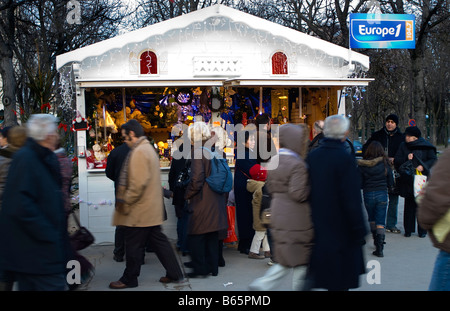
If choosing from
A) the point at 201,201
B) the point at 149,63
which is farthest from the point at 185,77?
the point at 201,201

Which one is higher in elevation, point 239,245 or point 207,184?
point 207,184

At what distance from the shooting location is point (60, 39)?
64.2 ft

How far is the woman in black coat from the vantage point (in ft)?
30.2

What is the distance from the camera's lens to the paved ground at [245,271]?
642 cm

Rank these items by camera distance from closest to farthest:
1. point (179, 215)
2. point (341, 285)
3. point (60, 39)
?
point (341, 285)
point (179, 215)
point (60, 39)

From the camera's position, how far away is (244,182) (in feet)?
26.0

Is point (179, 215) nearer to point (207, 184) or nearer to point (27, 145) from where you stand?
point (207, 184)

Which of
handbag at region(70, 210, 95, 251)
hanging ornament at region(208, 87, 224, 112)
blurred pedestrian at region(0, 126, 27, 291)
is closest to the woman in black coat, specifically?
hanging ornament at region(208, 87, 224, 112)

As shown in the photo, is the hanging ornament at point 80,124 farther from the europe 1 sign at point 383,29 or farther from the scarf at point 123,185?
the europe 1 sign at point 383,29

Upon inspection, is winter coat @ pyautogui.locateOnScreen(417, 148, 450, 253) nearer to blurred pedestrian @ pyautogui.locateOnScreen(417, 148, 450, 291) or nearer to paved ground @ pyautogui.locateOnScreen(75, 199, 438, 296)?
blurred pedestrian @ pyautogui.locateOnScreen(417, 148, 450, 291)

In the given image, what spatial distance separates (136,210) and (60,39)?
15.2 meters

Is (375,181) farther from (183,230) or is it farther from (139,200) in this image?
(139,200)
